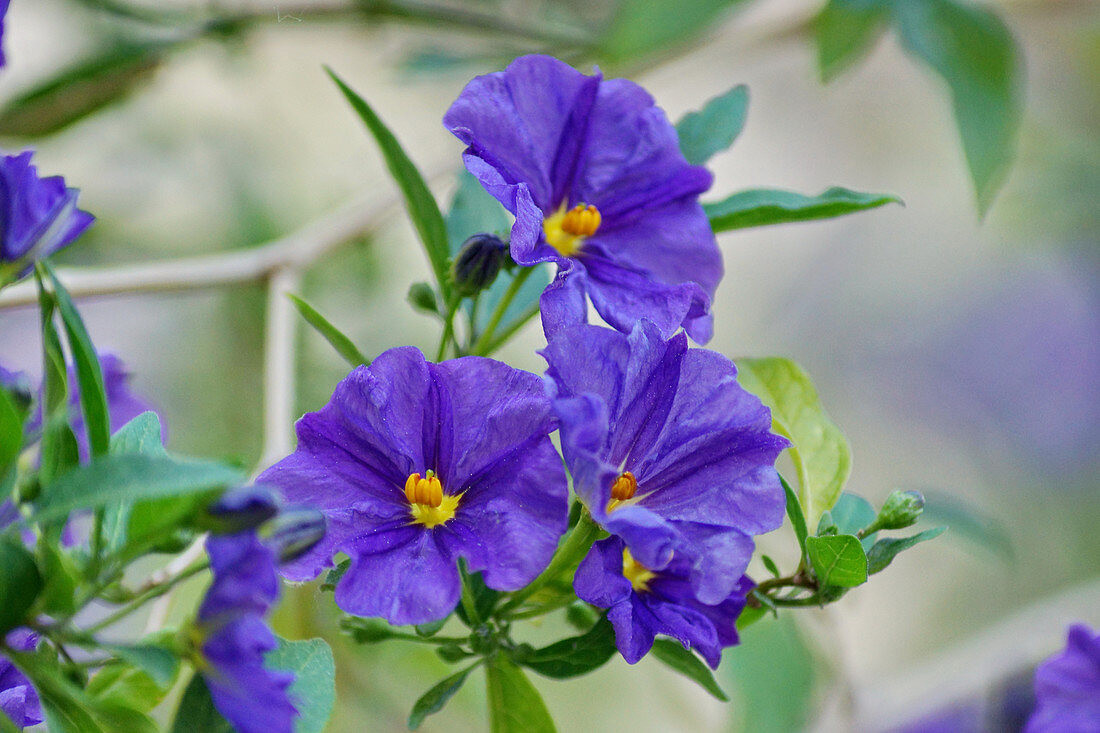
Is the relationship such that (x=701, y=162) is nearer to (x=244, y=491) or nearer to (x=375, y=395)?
(x=375, y=395)

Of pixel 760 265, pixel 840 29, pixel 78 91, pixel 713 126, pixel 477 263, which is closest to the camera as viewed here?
pixel 477 263

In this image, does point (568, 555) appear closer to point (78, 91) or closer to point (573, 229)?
point (573, 229)

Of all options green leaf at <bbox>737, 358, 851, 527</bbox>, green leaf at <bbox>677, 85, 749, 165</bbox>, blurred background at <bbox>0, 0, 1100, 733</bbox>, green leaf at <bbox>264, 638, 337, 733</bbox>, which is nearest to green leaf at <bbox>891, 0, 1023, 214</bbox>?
blurred background at <bbox>0, 0, 1100, 733</bbox>

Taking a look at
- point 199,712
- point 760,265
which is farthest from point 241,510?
point 760,265

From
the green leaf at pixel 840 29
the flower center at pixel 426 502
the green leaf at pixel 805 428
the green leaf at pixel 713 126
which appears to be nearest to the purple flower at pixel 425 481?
the flower center at pixel 426 502

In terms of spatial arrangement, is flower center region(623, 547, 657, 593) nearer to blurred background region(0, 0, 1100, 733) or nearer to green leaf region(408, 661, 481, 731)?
green leaf region(408, 661, 481, 731)

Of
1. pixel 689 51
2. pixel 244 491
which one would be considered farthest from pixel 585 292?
pixel 689 51
